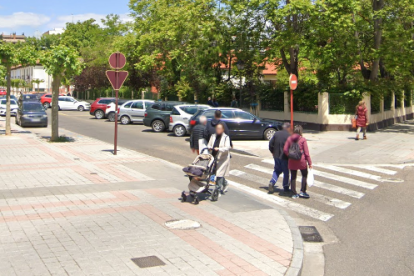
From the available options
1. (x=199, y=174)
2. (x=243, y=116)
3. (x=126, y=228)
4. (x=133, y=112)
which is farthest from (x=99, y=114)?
(x=126, y=228)

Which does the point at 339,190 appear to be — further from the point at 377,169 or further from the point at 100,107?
the point at 100,107

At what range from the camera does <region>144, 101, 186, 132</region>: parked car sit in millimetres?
25438

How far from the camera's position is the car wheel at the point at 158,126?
1010 inches

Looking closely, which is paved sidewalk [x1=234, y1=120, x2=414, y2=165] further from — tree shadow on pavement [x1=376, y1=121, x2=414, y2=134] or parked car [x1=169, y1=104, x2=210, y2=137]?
parked car [x1=169, y1=104, x2=210, y2=137]

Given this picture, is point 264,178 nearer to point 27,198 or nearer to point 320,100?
point 27,198

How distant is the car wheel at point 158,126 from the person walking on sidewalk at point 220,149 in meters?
15.6

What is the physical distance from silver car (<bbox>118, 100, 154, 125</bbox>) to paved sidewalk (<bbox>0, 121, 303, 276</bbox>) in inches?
691

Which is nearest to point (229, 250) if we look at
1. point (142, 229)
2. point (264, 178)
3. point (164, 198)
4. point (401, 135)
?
point (142, 229)

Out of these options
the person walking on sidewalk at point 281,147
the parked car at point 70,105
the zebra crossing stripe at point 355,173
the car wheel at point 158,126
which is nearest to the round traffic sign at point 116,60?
the person walking on sidewalk at point 281,147

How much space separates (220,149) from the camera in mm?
9977

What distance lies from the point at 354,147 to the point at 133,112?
50.4 feet

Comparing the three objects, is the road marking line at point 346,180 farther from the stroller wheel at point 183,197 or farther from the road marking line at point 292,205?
the stroller wheel at point 183,197

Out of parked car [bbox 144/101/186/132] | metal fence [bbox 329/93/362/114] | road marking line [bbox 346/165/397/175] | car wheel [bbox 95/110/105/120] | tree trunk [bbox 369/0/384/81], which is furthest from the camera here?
car wheel [bbox 95/110/105/120]

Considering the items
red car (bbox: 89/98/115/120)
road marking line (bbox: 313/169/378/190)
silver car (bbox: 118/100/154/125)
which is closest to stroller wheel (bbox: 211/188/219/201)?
road marking line (bbox: 313/169/378/190)
